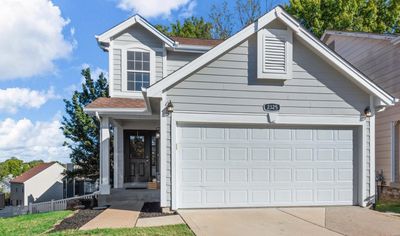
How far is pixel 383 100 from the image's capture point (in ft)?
28.0

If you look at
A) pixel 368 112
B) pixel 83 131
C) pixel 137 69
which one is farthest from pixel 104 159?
pixel 83 131

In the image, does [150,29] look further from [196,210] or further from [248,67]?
[196,210]

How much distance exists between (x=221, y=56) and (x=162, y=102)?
1939mm

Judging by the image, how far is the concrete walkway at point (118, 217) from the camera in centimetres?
670

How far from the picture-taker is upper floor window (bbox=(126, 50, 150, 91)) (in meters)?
12.0

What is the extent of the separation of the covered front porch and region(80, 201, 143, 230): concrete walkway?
A: 663 millimetres

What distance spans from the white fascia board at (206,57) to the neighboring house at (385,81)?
4.86 metres

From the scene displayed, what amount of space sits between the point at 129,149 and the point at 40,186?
98.3 feet

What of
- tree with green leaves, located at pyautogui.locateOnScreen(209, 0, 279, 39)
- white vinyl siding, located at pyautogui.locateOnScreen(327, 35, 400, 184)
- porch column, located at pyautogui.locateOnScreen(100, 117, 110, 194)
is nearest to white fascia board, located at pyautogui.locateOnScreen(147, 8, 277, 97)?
porch column, located at pyautogui.locateOnScreen(100, 117, 110, 194)

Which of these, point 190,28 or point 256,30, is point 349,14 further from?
point 256,30

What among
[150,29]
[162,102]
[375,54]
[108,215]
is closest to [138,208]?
[108,215]

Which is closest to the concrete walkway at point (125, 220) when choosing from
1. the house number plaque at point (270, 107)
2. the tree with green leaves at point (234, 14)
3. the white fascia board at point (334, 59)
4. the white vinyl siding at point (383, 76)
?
the house number plaque at point (270, 107)

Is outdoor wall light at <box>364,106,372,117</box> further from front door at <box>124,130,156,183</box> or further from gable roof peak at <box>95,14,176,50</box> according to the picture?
front door at <box>124,130,156,183</box>

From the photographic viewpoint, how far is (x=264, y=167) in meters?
8.46
